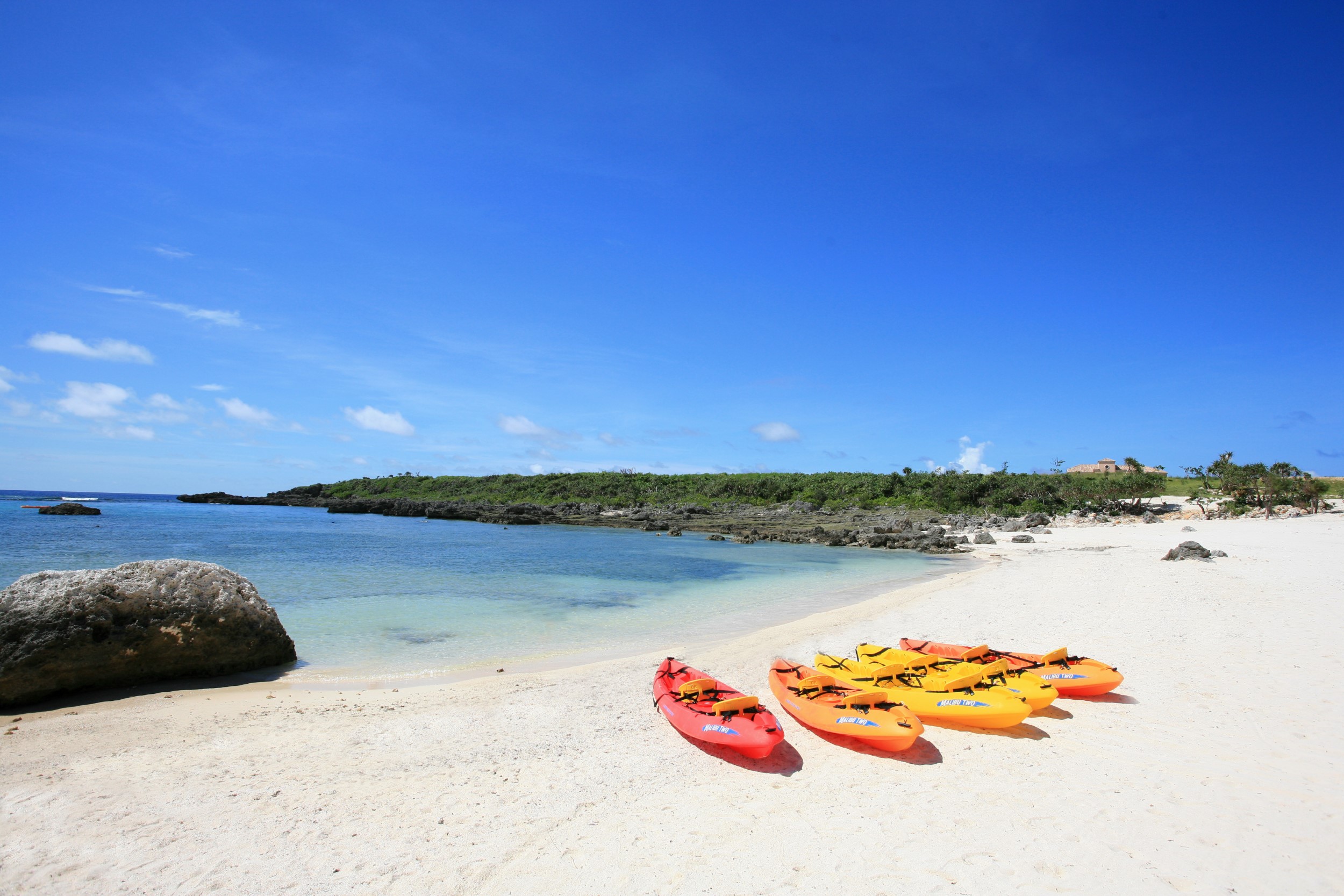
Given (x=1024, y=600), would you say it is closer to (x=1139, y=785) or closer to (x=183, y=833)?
(x=1139, y=785)

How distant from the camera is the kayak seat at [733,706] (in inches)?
257

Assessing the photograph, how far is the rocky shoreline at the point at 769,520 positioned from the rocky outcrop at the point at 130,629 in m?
28.5

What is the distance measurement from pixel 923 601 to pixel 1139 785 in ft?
32.7

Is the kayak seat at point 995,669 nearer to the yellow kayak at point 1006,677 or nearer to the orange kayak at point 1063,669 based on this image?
the yellow kayak at point 1006,677

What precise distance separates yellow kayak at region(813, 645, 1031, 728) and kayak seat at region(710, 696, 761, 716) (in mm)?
1685

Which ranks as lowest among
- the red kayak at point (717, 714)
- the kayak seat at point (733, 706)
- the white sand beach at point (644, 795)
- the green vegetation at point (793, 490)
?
the white sand beach at point (644, 795)

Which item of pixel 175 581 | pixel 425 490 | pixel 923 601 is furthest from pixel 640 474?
pixel 175 581

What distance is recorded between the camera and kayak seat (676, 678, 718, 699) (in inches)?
285

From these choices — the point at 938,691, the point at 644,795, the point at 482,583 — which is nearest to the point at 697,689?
the point at 644,795

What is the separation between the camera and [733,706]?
656 centimetres

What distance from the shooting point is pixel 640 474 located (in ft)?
276

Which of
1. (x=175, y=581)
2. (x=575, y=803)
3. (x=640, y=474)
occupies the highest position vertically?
(x=640, y=474)

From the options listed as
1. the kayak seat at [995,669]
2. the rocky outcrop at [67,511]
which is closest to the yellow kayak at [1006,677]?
the kayak seat at [995,669]

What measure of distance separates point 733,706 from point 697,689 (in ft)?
2.56
